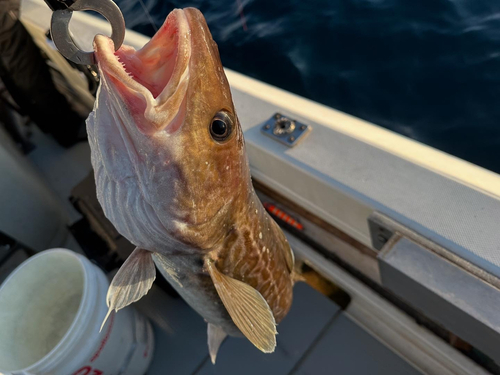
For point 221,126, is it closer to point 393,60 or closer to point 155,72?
point 155,72

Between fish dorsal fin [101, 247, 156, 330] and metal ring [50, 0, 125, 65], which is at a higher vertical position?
metal ring [50, 0, 125, 65]

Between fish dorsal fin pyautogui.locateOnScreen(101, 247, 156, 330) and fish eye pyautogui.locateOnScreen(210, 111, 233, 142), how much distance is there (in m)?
0.62

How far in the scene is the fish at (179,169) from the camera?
1.08 meters

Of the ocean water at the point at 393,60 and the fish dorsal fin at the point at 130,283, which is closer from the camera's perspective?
the fish dorsal fin at the point at 130,283

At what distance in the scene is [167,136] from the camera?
114 centimetres

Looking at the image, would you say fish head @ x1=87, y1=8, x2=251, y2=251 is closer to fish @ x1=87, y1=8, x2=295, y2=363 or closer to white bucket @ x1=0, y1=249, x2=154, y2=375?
fish @ x1=87, y1=8, x2=295, y2=363

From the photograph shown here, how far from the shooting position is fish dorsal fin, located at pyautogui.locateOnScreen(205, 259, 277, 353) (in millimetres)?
1410

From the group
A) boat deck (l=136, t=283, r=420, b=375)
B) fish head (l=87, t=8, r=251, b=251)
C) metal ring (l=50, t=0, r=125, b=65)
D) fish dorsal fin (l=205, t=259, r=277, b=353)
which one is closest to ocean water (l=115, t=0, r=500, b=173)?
boat deck (l=136, t=283, r=420, b=375)

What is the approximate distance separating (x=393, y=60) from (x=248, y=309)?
3.46 meters

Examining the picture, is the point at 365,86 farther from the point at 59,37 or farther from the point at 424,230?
the point at 59,37

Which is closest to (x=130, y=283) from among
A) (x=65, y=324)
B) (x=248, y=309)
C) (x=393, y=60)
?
(x=248, y=309)

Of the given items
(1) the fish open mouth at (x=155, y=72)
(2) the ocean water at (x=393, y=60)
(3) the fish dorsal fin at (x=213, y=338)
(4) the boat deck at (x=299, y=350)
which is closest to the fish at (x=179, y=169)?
(1) the fish open mouth at (x=155, y=72)

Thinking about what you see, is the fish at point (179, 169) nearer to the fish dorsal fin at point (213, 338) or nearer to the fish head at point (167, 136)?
the fish head at point (167, 136)

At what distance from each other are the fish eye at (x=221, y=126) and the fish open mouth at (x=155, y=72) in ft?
0.44
